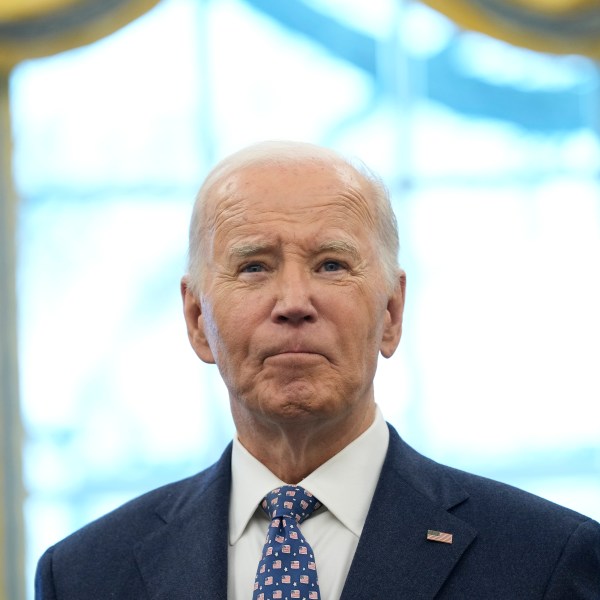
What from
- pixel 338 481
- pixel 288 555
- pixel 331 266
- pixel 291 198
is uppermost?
pixel 291 198

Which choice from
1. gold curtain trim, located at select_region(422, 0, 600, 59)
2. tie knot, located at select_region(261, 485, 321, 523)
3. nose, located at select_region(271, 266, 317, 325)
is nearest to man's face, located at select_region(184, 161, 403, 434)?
nose, located at select_region(271, 266, 317, 325)

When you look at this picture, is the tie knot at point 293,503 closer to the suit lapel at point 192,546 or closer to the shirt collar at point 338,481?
the shirt collar at point 338,481

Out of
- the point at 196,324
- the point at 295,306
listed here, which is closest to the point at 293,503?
the point at 295,306

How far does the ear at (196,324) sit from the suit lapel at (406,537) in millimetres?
440

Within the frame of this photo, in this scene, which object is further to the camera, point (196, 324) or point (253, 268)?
→ point (196, 324)

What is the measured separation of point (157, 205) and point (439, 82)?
1182 mm

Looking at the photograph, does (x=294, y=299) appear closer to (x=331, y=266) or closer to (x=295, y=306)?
(x=295, y=306)

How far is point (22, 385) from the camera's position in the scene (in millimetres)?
4293

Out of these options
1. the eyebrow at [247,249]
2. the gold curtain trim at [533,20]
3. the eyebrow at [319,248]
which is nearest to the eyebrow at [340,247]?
the eyebrow at [319,248]

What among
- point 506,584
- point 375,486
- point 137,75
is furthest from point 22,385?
point 506,584

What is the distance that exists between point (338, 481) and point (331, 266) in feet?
1.35

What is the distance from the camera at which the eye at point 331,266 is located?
2.24 m

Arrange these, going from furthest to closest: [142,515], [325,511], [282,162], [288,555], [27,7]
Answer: [27,7], [142,515], [282,162], [325,511], [288,555]

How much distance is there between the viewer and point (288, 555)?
210cm
